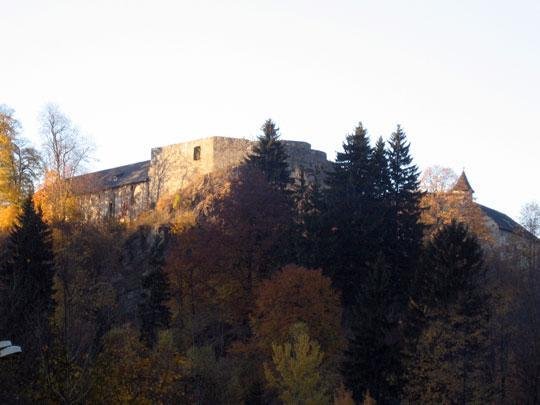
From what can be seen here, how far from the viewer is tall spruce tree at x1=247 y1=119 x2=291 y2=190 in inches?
2135

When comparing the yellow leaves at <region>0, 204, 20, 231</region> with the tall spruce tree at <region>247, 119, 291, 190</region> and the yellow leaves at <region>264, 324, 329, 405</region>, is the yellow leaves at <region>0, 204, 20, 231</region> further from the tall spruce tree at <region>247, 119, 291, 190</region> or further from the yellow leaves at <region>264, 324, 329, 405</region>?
the yellow leaves at <region>264, 324, 329, 405</region>

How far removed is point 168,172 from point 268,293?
79.2 ft

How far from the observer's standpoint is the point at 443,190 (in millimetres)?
64000

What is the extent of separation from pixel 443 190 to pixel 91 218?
24634 millimetres

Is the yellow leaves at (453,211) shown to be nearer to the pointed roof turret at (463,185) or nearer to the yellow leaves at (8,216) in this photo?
the pointed roof turret at (463,185)

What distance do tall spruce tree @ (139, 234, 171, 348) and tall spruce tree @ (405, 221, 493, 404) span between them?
12.0 metres

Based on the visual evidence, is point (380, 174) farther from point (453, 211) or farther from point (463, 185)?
point (463, 185)

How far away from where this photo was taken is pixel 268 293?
41.2 m

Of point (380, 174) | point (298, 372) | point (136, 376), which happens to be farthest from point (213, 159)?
point (136, 376)

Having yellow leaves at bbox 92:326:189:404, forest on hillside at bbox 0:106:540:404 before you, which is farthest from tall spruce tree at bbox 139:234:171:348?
yellow leaves at bbox 92:326:189:404

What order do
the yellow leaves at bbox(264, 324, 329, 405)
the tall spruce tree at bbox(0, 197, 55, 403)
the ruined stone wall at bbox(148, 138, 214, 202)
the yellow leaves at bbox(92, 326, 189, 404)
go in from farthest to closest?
the ruined stone wall at bbox(148, 138, 214, 202) < the yellow leaves at bbox(264, 324, 329, 405) < the yellow leaves at bbox(92, 326, 189, 404) < the tall spruce tree at bbox(0, 197, 55, 403)

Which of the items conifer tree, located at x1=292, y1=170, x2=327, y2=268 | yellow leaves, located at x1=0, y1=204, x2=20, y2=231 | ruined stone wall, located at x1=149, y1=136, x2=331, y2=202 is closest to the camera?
conifer tree, located at x1=292, y1=170, x2=327, y2=268

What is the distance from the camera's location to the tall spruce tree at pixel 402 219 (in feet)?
147

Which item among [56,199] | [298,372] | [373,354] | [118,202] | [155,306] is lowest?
[298,372]
